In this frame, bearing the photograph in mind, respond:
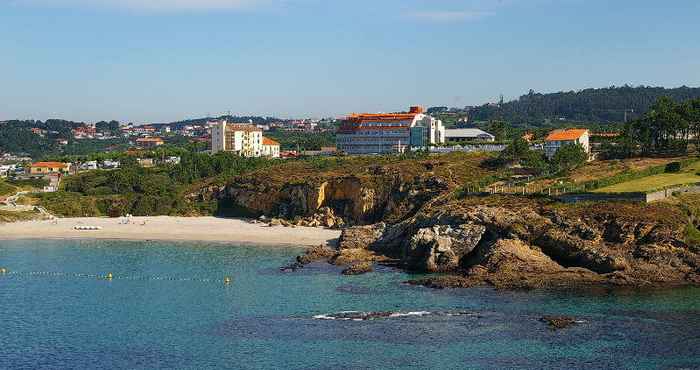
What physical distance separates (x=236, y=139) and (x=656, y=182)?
3321 inches

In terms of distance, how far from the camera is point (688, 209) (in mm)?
61188

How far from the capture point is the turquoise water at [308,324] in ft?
129

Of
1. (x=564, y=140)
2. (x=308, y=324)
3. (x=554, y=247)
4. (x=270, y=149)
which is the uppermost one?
(x=270, y=149)

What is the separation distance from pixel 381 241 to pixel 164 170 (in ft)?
181

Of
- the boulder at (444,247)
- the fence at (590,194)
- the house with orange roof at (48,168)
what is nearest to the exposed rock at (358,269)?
the boulder at (444,247)

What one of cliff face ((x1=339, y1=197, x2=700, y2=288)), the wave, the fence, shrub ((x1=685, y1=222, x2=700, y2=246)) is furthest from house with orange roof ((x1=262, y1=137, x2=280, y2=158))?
the wave

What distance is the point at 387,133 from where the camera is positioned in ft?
391

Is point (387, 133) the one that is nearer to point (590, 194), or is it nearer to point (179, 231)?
point (179, 231)

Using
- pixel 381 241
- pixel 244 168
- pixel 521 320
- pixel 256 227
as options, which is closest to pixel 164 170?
pixel 244 168

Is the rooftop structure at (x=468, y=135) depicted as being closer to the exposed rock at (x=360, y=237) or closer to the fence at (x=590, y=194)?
the fence at (x=590, y=194)

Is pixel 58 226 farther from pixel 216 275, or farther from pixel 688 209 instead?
pixel 688 209

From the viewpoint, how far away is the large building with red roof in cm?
→ 11700

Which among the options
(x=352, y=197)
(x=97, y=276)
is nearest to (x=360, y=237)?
(x=352, y=197)

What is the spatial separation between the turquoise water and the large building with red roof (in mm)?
56014
